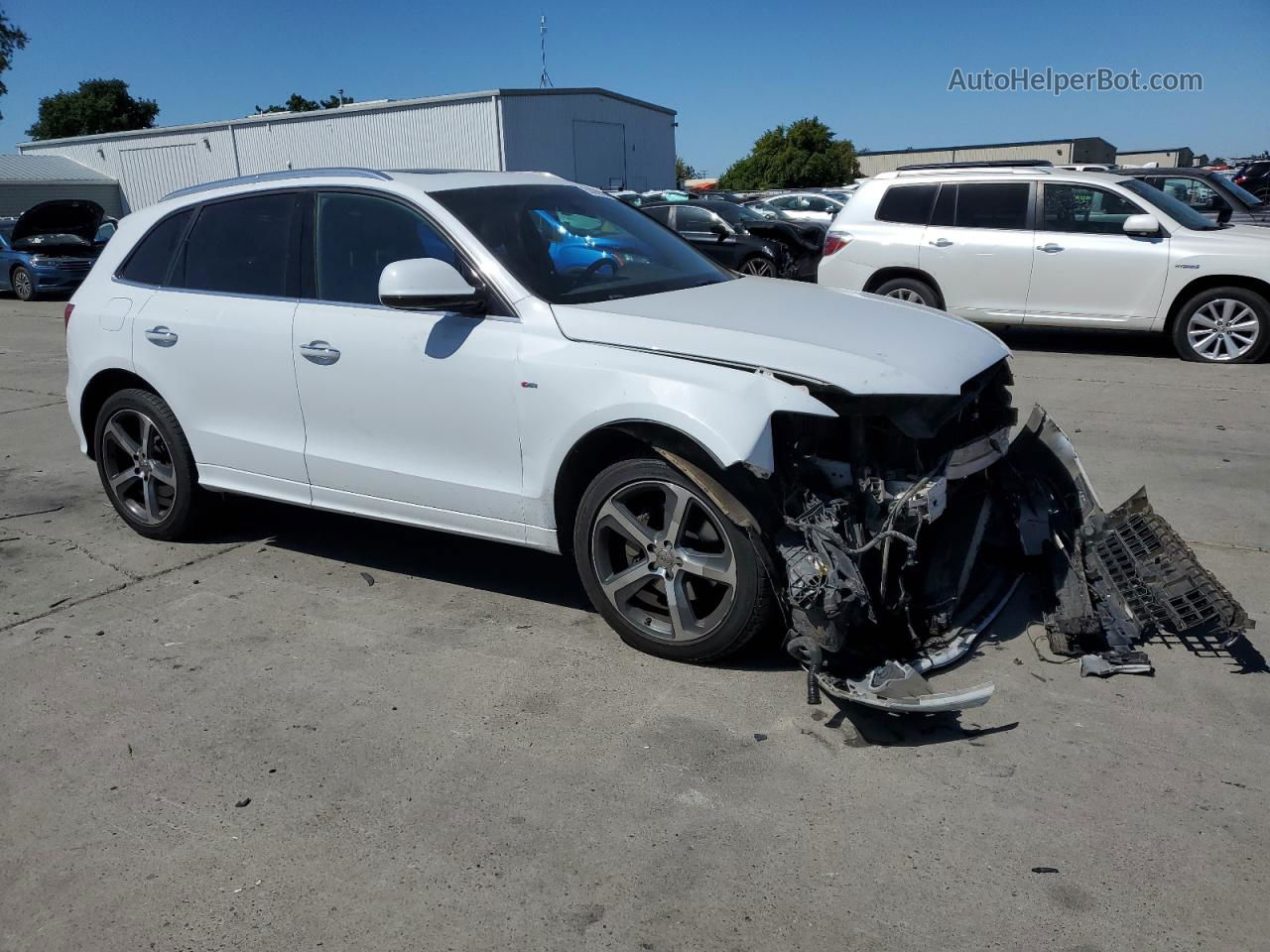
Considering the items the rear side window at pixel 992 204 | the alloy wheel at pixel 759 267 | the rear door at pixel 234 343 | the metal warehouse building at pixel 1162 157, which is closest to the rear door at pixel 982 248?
the rear side window at pixel 992 204

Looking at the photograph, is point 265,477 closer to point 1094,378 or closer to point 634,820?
point 634,820

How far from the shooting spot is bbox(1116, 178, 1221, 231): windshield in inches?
391

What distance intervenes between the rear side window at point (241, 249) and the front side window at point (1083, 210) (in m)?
7.91

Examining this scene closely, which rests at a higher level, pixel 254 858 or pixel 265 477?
pixel 265 477

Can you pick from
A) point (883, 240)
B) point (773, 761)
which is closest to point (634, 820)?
point (773, 761)

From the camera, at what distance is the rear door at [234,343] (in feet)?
15.8

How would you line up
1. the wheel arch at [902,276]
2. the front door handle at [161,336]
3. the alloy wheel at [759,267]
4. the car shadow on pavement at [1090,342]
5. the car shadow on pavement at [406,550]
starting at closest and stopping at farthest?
the car shadow on pavement at [406,550]
the front door handle at [161,336]
the car shadow on pavement at [1090,342]
the wheel arch at [902,276]
the alloy wheel at [759,267]

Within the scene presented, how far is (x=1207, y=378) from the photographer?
9.11 metres

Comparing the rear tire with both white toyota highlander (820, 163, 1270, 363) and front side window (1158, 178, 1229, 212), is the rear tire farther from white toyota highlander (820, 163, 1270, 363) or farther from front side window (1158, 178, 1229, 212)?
front side window (1158, 178, 1229, 212)

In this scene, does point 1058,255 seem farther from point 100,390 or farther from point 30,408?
point 30,408

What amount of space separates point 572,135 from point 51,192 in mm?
25858

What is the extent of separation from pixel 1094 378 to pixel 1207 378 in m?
0.93

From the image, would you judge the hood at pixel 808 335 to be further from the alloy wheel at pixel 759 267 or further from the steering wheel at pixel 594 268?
the alloy wheel at pixel 759 267

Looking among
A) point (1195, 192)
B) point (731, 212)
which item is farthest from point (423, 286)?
point (731, 212)
